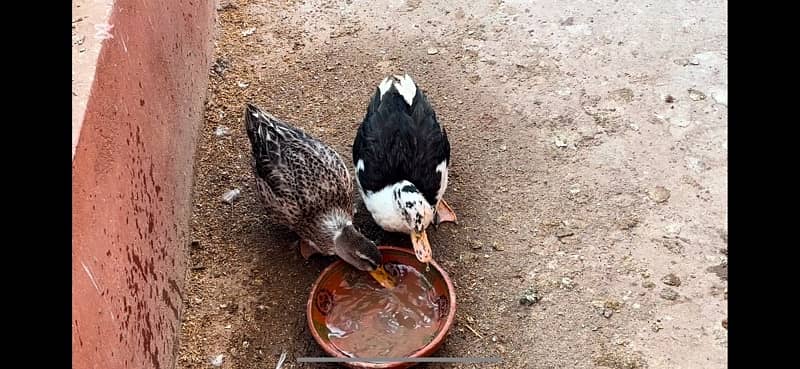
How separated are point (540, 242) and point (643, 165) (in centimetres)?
84

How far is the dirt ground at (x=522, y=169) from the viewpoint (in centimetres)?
414

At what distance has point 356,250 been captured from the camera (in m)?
4.20

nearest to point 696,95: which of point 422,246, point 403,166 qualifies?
point 403,166

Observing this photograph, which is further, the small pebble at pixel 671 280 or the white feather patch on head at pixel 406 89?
the white feather patch on head at pixel 406 89

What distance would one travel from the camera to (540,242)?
448 cm

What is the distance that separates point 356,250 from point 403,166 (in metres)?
0.52

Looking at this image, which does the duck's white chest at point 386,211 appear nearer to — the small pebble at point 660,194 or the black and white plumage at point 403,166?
the black and white plumage at point 403,166

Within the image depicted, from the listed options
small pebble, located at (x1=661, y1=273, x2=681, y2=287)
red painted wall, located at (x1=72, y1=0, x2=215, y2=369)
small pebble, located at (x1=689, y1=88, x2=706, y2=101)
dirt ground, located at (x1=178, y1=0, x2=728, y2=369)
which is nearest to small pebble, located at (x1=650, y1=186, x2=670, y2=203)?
dirt ground, located at (x1=178, y1=0, x2=728, y2=369)

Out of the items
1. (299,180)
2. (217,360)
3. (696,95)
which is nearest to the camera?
(217,360)

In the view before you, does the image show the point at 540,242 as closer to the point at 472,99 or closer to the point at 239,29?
the point at 472,99

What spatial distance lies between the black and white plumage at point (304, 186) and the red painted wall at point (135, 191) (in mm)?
504

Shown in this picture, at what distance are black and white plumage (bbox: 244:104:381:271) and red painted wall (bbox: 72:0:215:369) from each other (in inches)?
19.9

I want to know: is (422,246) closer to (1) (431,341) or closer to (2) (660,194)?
(1) (431,341)

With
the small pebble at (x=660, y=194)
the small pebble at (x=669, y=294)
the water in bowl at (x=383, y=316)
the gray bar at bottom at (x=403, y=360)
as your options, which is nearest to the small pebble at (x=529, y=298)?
the gray bar at bottom at (x=403, y=360)
